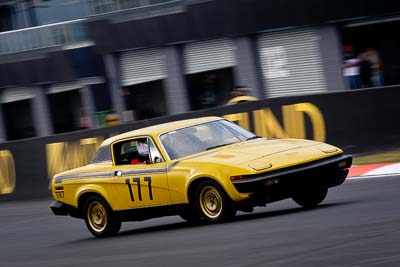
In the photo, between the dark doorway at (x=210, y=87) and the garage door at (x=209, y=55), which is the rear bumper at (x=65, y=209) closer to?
the dark doorway at (x=210, y=87)

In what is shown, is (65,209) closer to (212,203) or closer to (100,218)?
(100,218)

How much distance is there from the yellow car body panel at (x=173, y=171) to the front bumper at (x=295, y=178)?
0.06 metres

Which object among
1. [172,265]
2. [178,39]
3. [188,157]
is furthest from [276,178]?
[178,39]

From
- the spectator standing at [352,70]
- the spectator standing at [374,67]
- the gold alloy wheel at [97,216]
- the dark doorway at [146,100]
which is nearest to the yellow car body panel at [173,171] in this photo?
the gold alloy wheel at [97,216]

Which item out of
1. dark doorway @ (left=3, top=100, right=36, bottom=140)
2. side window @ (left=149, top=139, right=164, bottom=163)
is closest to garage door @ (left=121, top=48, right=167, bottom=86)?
dark doorway @ (left=3, top=100, right=36, bottom=140)

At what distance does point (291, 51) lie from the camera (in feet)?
89.5

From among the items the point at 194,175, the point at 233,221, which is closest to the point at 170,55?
the point at 233,221

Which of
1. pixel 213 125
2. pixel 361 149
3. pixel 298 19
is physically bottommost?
pixel 361 149

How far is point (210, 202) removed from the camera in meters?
12.0

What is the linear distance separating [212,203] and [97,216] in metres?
2.35

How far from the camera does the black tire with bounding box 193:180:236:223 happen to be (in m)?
11.8

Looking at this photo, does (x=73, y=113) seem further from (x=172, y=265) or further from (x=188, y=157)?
(x=172, y=265)

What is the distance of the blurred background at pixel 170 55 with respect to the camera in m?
25.5

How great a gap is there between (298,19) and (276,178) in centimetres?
1557
